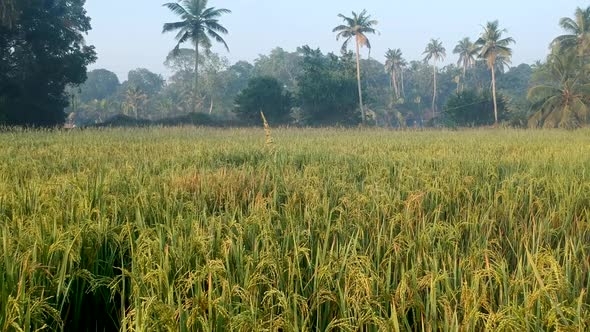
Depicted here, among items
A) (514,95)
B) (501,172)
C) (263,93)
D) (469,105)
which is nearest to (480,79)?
(514,95)

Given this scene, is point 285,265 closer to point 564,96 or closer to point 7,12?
point 7,12

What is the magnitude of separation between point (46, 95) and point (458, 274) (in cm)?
2275

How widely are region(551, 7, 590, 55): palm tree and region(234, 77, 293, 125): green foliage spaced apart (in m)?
17.6

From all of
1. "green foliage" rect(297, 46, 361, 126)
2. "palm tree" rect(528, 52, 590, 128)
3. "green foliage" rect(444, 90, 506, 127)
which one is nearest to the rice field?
Result: "palm tree" rect(528, 52, 590, 128)

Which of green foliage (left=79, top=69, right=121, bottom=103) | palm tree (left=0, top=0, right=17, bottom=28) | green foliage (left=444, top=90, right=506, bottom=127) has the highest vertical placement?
green foliage (left=79, top=69, right=121, bottom=103)

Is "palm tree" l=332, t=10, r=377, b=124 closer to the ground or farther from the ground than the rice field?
farther from the ground

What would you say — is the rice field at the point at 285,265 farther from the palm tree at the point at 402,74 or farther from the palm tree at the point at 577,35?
the palm tree at the point at 402,74

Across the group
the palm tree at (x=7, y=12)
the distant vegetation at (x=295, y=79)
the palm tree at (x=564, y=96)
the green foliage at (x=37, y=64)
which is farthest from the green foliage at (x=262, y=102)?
the palm tree at (x=564, y=96)

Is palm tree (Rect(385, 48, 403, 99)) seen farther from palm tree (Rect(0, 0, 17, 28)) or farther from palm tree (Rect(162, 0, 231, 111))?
palm tree (Rect(0, 0, 17, 28))

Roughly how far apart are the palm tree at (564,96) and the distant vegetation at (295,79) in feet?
0.18

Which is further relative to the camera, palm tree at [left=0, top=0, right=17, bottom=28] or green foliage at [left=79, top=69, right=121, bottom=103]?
green foliage at [left=79, top=69, right=121, bottom=103]

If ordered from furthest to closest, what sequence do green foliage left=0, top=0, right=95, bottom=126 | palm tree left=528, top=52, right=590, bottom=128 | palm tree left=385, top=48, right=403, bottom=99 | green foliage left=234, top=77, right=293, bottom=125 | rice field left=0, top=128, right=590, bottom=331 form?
1. palm tree left=385, top=48, right=403, bottom=99
2. green foliage left=234, top=77, right=293, bottom=125
3. palm tree left=528, top=52, right=590, bottom=128
4. green foliage left=0, top=0, right=95, bottom=126
5. rice field left=0, top=128, right=590, bottom=331

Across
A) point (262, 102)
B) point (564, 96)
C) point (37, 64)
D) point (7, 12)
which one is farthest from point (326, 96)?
point (7, 12)

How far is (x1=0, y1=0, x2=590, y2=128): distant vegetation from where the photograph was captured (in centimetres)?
1994
